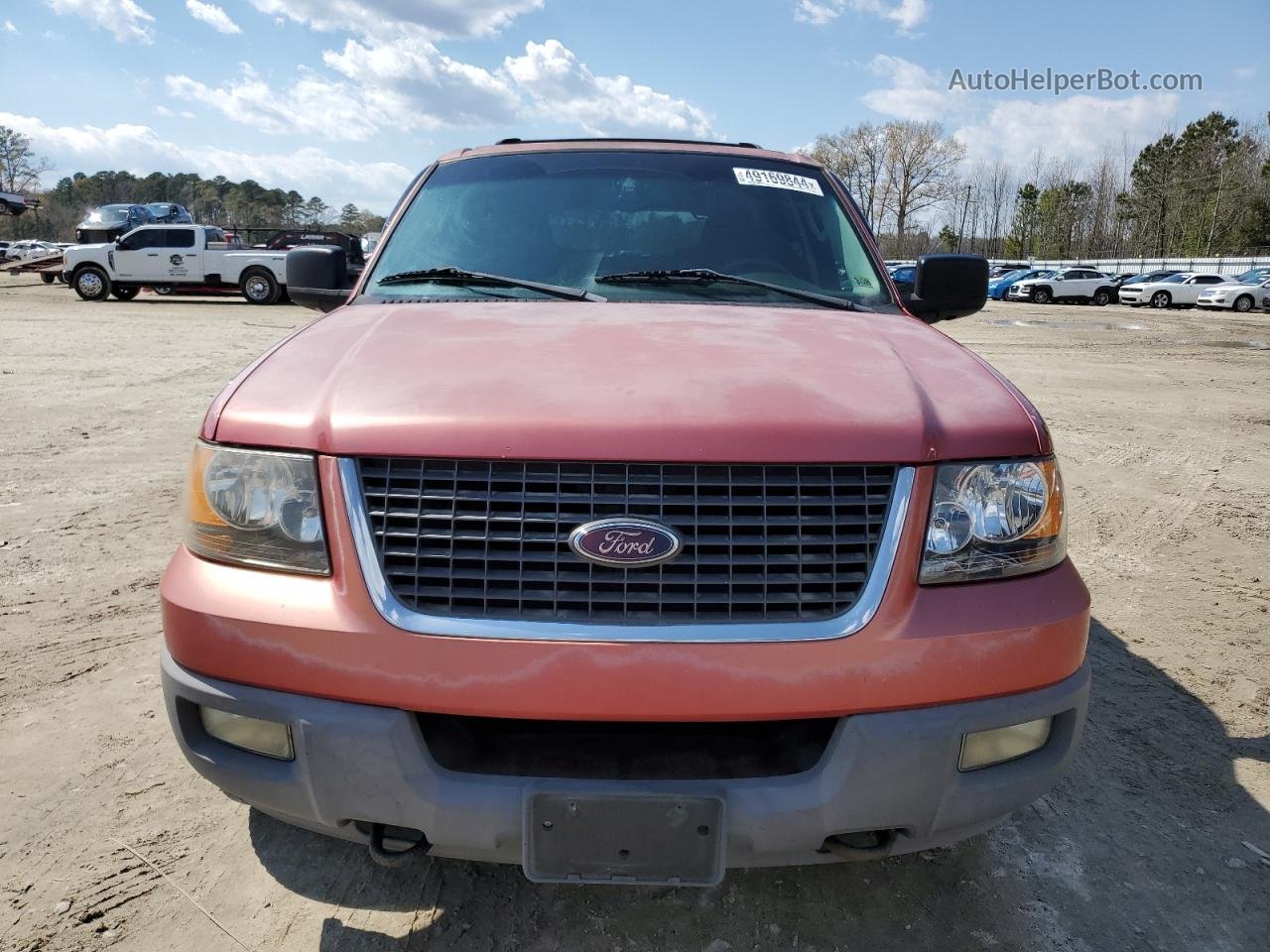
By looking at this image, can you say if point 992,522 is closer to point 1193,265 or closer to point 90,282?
point 90,282

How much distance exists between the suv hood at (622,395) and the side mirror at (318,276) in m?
0.97

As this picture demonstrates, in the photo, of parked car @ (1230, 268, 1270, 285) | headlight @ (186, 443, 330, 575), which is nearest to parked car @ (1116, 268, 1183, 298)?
parked car @ (1230, 268, 1270, 285)

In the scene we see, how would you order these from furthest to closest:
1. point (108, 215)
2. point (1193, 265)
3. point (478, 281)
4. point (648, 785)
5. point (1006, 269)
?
point (1193, 265) → point (1006, 269) → point (108, 215) → point (478, 281) → point (648, 785)

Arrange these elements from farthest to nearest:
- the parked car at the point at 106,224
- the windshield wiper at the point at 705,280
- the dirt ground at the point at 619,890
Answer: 1. the parked car at the point at 106,224
2. the windshield wiper at the point at 705,280
3. the dirt ground at the point at 619,890

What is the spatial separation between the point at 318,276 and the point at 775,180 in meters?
1.70

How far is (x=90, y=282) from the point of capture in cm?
2322

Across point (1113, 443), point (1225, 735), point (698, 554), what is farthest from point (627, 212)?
point (1113, 443)

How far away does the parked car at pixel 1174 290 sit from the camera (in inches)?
1421

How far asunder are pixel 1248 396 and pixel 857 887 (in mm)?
11346

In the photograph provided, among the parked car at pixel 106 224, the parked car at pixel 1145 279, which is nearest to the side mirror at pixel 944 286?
the parked car at pixel 106 224

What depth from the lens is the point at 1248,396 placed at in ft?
36.3

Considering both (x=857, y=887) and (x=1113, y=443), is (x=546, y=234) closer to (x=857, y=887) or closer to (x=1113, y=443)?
(x=857, y=887)

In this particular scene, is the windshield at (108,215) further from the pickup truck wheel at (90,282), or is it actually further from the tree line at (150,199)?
the tree line at (150,199)

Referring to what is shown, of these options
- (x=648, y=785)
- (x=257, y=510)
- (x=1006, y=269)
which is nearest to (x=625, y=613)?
(x=648, y=785)
